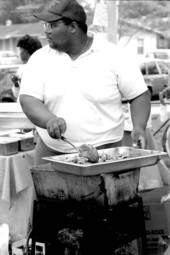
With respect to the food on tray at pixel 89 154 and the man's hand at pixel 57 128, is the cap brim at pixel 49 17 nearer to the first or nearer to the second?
the man's hand at pixel 57 128

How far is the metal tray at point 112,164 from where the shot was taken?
2.73 metres

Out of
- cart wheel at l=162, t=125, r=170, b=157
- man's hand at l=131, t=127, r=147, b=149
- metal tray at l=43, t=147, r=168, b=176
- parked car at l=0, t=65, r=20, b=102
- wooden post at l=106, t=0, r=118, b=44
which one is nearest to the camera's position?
metal tray at l=43, t=147, r=168, b=176

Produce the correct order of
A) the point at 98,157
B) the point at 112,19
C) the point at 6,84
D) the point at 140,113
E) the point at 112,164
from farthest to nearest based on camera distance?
the point at 6,84 → the point at 112,19 → the point at 140,113 → the point at 98,157 → the point at 112,164

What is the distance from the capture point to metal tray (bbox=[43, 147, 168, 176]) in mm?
2729

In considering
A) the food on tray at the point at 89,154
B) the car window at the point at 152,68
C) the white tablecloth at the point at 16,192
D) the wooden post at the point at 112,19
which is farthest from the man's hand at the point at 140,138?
the car window at the point at 152,68

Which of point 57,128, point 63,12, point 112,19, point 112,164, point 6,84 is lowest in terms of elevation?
point 112,164

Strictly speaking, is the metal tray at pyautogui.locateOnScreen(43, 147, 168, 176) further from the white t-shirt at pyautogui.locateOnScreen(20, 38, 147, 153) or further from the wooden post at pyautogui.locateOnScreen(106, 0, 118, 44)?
the wooden post at pyautogui.locateOnScreen(106, 0, 118, 44)

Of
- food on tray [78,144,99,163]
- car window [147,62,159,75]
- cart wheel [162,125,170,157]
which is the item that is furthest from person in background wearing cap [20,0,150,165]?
car window [147,62,159,75]

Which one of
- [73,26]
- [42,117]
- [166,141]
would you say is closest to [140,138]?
[42,117]

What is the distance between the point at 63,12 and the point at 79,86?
0.41m

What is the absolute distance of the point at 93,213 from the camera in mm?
2957

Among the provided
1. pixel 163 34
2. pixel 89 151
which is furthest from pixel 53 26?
pixel 163 34

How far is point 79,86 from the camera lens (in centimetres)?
318

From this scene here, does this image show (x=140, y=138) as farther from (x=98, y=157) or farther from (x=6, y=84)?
(x=6, y=84)
